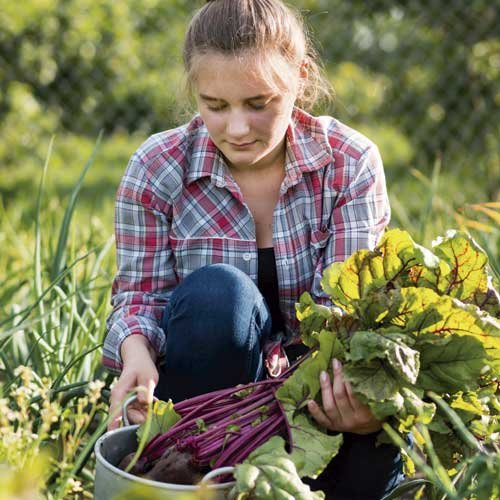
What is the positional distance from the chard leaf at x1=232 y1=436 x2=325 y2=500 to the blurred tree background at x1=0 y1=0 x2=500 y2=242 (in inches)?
144

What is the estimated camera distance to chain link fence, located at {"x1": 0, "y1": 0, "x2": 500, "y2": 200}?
5047mm

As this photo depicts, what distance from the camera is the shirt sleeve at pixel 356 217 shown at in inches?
70.8

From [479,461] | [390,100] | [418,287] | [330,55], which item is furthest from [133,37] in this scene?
[479,461]

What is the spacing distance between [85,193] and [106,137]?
0.77 meters

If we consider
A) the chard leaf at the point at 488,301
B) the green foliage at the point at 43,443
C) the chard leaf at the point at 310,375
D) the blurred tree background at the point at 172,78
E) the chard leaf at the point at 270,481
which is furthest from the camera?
the blurred tree background at the point at 172,78

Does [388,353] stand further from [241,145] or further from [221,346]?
[241,145]

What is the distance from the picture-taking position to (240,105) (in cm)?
168

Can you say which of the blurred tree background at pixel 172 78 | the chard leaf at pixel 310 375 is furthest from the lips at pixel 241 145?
the blurred tree background at pixel 172 78

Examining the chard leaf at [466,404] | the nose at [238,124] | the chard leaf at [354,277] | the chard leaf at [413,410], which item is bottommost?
the chard leaf at [466,404]

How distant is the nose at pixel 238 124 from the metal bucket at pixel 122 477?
59cm

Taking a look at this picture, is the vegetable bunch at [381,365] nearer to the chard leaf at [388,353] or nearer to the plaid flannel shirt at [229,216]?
the chard leaf at [388,353]

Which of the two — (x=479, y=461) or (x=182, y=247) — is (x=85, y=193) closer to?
(x=182, y=247)

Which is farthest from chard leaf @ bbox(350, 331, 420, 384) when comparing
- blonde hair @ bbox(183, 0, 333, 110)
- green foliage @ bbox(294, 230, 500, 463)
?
blonde hair @ bbox(183, 0, 333, 110)

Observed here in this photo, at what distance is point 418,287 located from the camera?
146cm
